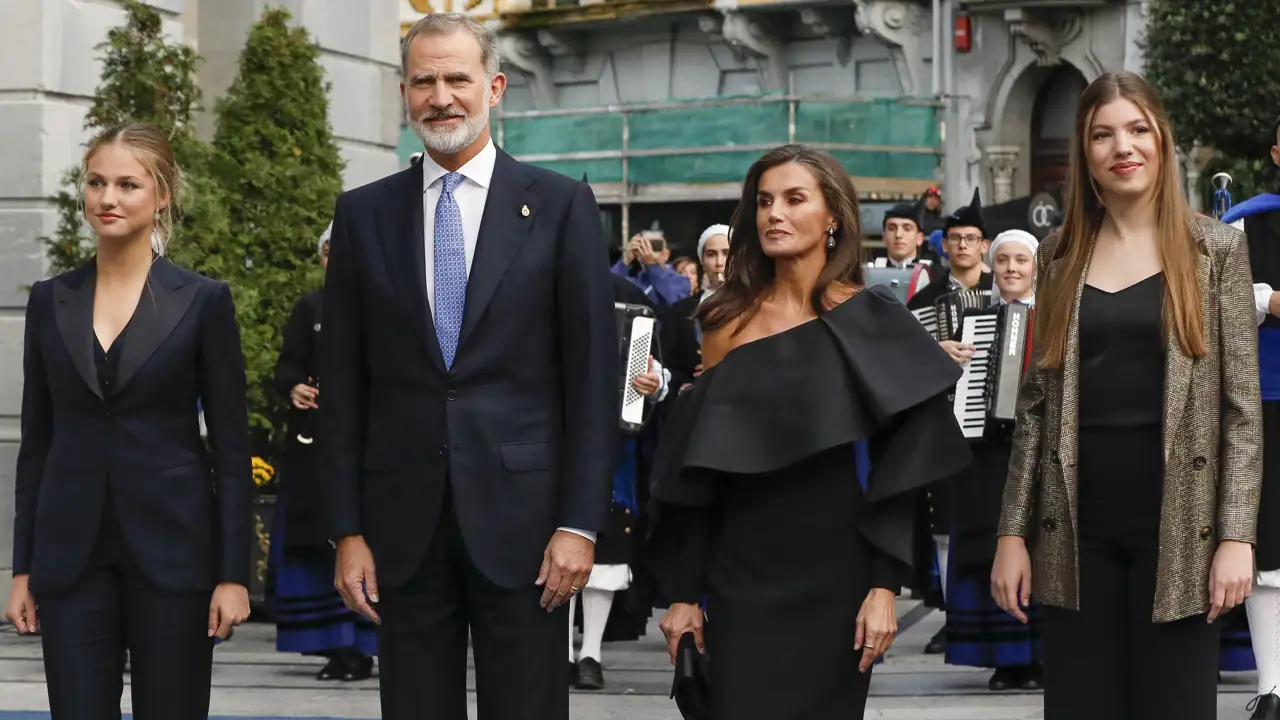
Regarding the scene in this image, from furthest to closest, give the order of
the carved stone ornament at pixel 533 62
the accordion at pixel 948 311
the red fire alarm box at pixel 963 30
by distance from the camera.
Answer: the carved stone ornament at pixel 533 62 < the red fire alarm box at pixel 963 30 < the accordion at pixel 948 311

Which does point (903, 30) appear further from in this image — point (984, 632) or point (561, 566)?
point (561, 566)

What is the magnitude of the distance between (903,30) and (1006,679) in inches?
925

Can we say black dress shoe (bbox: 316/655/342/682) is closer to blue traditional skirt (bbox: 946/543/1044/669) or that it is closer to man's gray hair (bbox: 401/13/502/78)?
blue traditional skirt (bbox: 946/543/1044/669)

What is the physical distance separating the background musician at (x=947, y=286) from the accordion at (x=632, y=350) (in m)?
1.63

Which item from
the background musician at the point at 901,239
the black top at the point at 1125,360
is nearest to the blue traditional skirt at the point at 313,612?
the background musician at the point at 901,239

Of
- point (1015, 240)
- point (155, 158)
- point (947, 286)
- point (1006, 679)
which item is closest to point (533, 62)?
point (947, 286)

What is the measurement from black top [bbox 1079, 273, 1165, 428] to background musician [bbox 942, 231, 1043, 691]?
4474mm

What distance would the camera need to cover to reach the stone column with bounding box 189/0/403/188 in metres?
13.1

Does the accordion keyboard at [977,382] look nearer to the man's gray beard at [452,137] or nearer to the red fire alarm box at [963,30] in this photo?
the man's gray beard at [452,137]

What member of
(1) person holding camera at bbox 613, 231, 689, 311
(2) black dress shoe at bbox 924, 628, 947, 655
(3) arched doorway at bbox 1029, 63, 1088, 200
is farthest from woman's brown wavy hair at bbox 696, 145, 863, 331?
(3) arched doorway at bbox 1029, 63, 1088, 200

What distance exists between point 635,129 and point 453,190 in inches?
1055

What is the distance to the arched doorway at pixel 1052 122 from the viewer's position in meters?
31.6

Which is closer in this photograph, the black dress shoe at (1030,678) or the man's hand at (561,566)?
the man's hand at (561,566)

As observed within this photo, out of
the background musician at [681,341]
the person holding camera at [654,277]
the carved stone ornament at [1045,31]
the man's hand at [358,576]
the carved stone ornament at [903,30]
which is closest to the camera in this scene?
the man's hand at [358,576]
